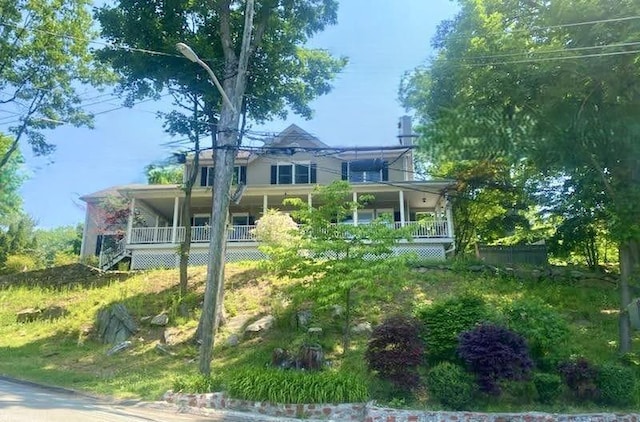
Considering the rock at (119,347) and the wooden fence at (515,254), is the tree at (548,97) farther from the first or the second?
the rock at (119,347)

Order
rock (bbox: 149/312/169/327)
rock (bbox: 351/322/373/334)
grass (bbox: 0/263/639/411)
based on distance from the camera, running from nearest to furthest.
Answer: grass (bbox: 0/263/639/411), rock (bbox: 351/322/373/334), rock (bbox: 149/312/169/327)

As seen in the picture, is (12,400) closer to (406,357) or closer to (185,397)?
(185,397)

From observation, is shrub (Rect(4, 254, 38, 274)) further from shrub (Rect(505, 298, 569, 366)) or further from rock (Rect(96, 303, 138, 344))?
shrub (Rect(505, 298, 569, 366))

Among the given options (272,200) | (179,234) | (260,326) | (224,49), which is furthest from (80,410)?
(272,200)

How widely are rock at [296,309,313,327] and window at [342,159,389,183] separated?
44.9 feet

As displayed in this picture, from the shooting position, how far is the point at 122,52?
62.0ft

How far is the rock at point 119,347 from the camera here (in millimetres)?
15453

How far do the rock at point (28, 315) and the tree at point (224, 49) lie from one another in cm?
901

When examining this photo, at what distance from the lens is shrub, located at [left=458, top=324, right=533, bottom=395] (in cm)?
948

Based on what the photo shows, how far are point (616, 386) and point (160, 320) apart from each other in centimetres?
1324

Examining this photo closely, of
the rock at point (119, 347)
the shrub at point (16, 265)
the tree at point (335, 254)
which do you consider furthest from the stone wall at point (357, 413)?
the shrub at point (16, 265)

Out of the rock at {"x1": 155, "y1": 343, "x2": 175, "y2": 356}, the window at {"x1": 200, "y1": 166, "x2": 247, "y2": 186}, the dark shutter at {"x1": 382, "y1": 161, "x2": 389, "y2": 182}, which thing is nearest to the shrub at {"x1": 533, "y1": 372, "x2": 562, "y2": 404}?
the rock at {"x1": 155, "y1": 343, "x2": 175, "y2": 356}

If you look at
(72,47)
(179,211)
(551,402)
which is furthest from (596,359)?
(72,47)

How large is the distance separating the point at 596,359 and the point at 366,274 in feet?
18.6
